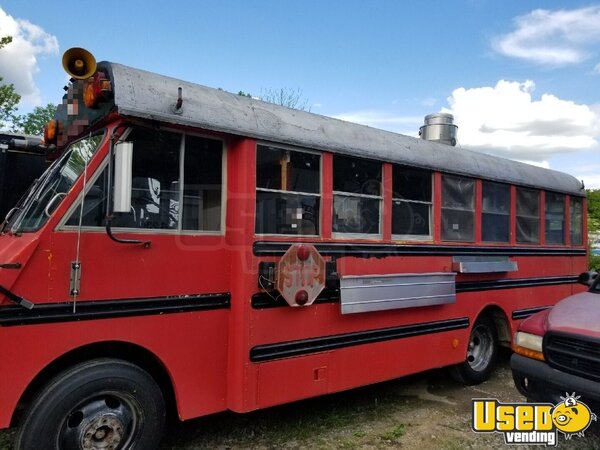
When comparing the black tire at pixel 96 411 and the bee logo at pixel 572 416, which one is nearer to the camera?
the black tire at pixel 96 411

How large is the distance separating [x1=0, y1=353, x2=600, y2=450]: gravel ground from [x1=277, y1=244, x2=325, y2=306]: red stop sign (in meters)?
1.18

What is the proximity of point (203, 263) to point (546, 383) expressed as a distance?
8.87 ft

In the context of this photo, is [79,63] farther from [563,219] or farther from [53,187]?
[563,219]

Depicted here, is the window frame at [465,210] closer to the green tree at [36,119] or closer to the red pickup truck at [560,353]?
the red pickup truck at [560,353]

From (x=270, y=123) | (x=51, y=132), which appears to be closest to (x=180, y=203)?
(x=270, y=123)

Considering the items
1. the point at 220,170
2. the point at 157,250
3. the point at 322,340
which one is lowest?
the point at 322,340

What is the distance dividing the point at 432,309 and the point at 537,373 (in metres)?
1.16

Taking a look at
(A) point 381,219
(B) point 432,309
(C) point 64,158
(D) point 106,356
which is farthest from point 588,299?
(C) point 64,158

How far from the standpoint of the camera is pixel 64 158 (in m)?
3.32

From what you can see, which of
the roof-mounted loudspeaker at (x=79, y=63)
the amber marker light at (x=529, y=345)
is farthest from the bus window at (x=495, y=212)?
the roof-mounted loudspeaker at (x=79, y=63)

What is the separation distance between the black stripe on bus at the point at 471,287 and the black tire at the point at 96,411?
0.91 metres

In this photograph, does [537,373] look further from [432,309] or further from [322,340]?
[322,340]

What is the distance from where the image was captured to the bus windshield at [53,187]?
9.69 feet

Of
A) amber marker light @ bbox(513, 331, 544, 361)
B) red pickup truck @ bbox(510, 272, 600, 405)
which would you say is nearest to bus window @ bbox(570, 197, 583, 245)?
red pickup truck @ bbox(510, 272, 600, 405)
